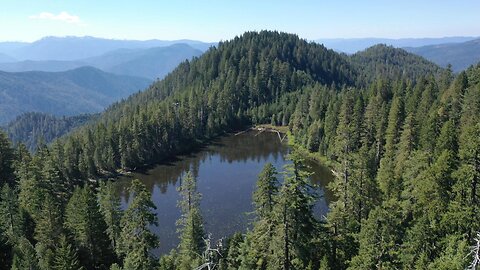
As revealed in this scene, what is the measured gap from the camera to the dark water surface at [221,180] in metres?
81.6

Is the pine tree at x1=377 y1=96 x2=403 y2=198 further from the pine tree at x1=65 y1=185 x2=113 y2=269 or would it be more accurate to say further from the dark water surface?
the pine tree at x1=65 y1=185 x2=113 y2=269

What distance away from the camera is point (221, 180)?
113125 millimetres

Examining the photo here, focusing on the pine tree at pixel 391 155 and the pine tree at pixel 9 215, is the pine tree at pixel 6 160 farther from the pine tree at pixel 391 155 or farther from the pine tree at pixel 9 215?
the pine tree at pixel 391 155

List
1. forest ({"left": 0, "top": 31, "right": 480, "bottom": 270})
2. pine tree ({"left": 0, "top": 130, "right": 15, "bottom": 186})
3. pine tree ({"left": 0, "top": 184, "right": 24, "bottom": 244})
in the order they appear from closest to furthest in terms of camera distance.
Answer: forest ({"left": 0, "top": 31, "right": 480, "bottom": 270}), pine tree ({"left": 0, "top": 184, "right": 24, "bottom": 244}), pine tree ({"left": 0, "top": 130, "right": 15, "bottom": 186})

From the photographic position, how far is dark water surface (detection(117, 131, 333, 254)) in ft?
Answer: 268

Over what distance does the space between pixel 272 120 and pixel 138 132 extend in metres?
71.8

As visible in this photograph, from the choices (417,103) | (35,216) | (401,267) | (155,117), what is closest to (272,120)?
(155,117)

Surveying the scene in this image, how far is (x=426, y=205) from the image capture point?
166 ft

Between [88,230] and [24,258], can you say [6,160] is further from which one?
[24,258]

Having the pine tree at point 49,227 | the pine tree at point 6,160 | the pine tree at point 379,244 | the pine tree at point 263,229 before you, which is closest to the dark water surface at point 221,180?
the pine tree at point 263,229

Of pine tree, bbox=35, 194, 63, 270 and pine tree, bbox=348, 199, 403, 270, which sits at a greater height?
pine tree, bbox=348, 199, 403, 270

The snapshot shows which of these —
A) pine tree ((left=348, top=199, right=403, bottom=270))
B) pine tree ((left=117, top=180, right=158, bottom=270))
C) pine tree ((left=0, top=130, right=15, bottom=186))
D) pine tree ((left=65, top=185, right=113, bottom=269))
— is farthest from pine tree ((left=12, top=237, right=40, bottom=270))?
pine tree ((left=348, top=199, right=403, bottom=270))

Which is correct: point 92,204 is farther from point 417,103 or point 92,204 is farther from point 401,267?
point 417,103

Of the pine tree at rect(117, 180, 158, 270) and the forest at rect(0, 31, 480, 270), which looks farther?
the pine tree at rect(117, 180, 158, 270)
